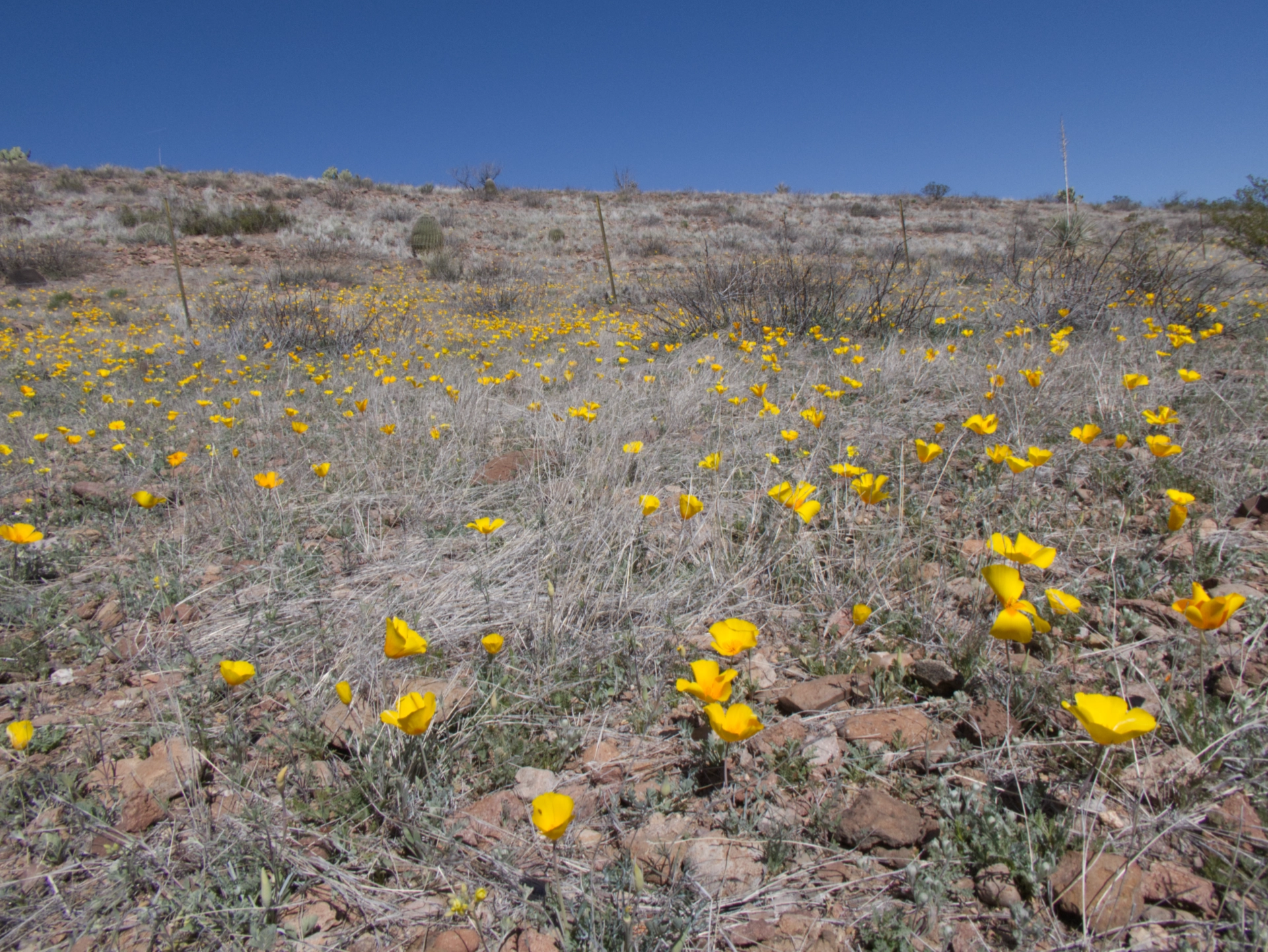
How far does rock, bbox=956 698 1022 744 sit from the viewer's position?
1.49m

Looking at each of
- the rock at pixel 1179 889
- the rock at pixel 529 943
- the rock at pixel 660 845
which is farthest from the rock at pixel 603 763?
the rock at pixel 1179 889

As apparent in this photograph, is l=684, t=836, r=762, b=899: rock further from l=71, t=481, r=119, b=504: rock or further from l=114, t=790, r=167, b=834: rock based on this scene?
l=71, t=481, r=119, b=504: rock

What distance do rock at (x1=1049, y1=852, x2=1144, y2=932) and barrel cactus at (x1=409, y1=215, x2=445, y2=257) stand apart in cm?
2048

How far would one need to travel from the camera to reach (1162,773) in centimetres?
131

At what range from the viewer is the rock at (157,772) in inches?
58.4

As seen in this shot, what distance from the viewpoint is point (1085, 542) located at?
7.18 ft

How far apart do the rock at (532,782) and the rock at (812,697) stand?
668 millimetres

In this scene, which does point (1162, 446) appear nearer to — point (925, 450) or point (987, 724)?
point (925, 450)

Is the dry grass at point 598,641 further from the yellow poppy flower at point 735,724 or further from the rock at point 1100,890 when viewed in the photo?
the yellow poppy flower at point 735,724

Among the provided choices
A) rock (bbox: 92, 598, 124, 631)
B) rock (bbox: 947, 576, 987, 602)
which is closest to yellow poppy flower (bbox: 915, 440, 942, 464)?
rock (bbox: 947, 576, 987, 602)

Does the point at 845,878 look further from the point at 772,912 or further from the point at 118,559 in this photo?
the point at 118,559

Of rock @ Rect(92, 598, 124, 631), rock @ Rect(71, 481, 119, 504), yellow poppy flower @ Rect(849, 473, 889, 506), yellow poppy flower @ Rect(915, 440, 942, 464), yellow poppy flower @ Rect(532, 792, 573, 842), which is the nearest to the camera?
yellow poppy flower @ Rect(532, 792, 573, 842)

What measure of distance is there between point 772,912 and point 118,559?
3034mm

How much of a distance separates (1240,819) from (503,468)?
121 inches
